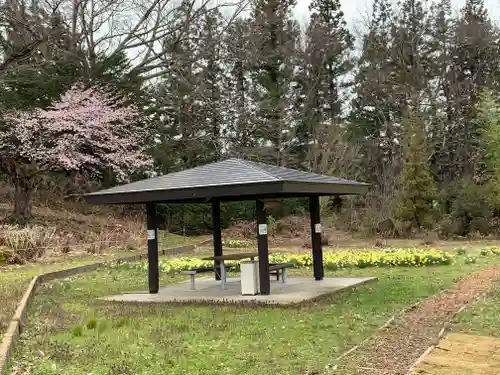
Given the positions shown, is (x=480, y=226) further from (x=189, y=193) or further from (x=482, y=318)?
(x=482, y=318)

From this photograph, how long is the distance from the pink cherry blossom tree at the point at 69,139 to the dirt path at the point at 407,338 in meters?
16.3

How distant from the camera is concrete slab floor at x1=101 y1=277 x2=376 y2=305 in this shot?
9500mm

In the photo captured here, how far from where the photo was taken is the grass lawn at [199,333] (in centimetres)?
548

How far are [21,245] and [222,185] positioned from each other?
879cm

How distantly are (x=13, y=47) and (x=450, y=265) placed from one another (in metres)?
16.3

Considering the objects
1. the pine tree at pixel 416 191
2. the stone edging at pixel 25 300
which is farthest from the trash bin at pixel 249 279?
the pine tree at pixel 416 191

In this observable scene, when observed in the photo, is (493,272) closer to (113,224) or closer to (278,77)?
(113,224)

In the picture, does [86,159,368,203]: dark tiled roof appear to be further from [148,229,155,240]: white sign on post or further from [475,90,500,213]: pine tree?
[475,90,500,213]: pine tree

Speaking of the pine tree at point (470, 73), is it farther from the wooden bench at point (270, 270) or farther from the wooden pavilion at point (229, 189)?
the wooden pavilion at point (229, 189)

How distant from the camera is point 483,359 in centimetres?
538

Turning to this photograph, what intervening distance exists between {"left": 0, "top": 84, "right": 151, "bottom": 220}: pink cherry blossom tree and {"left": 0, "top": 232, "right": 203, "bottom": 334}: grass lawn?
161 inches

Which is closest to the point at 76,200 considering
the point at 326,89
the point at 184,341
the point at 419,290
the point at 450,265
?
the point at 326,89

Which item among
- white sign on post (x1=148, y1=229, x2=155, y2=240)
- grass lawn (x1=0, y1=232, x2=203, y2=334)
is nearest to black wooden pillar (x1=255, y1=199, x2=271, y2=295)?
white sign on post (x1=148, y1=229, x2=155, y2=240)

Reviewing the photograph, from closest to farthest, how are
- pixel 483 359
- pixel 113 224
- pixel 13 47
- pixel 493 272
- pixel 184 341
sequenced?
pixel 483 359 < pixel 184 341 < pixel 493 272 < pixel 13 47 < pixel 113 224
